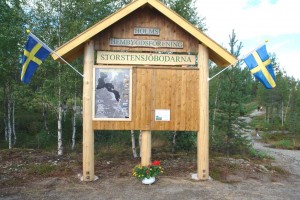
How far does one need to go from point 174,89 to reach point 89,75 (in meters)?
2.67

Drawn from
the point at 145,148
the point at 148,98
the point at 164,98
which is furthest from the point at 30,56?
the point at 145,148

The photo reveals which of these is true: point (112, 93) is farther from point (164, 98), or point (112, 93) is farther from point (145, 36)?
point (145, 36)

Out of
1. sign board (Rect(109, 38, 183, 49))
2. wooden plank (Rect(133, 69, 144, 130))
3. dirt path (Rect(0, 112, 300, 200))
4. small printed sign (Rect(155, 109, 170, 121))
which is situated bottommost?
dirt path (Rect(0, 112, 300, 200))

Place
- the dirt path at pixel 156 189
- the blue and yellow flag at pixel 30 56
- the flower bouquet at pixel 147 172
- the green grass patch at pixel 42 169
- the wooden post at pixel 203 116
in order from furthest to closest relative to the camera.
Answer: the green grass patch at pixel 42 169 → the wooden post at pixel 203 116 → the flower bouquet at pixel 147 172 → the blue and yellow flag at pixel 30 56 → the dirt path at pixel 156 189

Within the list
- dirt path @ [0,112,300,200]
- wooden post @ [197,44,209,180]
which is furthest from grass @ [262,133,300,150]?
wooden post @ [197,44,209,180]

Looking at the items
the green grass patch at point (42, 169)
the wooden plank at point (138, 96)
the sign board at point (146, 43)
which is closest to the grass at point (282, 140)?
the sign board at point (146, 43)

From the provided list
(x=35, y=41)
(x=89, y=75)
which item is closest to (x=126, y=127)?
(x=89, y=75)

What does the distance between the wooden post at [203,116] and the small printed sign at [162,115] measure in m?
1.04

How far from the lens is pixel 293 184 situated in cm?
940

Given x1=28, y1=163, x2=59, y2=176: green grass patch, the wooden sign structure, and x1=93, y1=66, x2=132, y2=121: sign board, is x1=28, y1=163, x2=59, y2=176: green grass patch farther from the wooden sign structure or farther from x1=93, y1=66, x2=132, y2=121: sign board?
x1=93, y1=66, x2=132, y2=121: sign board

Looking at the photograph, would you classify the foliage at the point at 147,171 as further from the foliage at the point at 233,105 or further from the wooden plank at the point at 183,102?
the foliage at the point at 233,105

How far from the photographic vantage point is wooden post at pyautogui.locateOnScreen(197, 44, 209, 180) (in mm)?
9047

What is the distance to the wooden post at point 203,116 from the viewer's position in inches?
356

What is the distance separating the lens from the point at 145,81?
8992 mm
